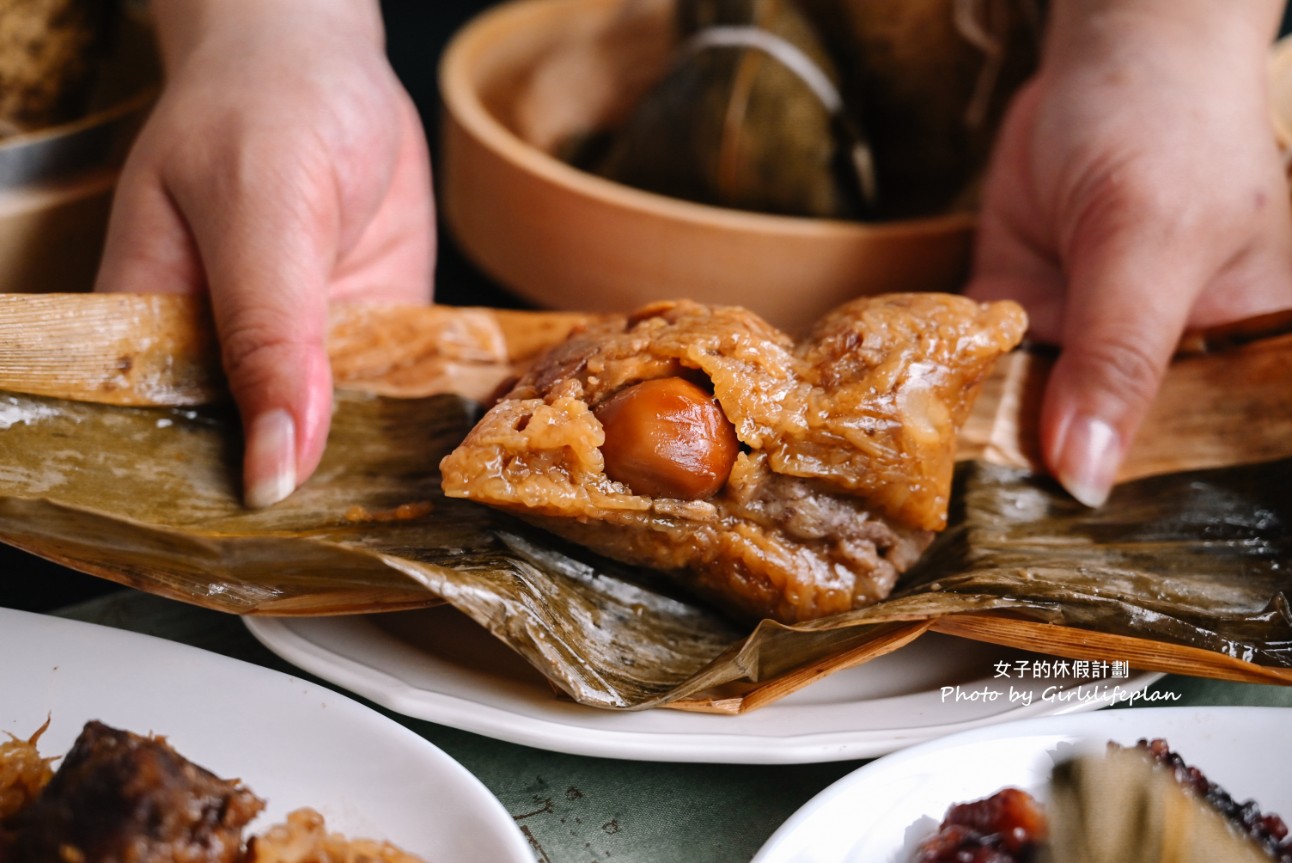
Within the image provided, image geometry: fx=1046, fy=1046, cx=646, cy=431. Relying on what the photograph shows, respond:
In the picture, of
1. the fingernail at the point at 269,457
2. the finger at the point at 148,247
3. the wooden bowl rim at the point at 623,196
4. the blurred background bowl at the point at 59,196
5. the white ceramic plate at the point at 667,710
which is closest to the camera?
the white ceramic plate at the point at 667,710

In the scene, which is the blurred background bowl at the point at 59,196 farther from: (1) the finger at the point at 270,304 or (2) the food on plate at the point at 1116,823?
(2) the food on plate at the point at 1116,823

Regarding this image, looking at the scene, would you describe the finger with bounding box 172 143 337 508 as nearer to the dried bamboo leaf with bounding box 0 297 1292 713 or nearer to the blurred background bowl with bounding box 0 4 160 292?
the dried bamboo leaf with bounding box 0 297 1292 713

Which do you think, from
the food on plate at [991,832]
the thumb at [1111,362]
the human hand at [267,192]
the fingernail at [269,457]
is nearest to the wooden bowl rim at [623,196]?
the human hand at [267,192]

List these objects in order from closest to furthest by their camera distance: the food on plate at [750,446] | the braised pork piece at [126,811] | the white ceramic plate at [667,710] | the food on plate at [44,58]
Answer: the braised pork piece at [126,811], the white ceramic plate at [667,710], the food on plate at [750,446], the food on plate at [44,58]

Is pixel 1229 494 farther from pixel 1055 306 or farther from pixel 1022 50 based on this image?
pixel 1022 50

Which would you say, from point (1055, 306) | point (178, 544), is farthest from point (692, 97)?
point (178, 544)

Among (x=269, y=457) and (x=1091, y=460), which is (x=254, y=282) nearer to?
(x=269, y=457)

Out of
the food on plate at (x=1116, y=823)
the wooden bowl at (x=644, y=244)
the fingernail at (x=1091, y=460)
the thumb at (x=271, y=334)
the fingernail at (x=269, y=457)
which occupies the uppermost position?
the thumb at (x=271, y=334)

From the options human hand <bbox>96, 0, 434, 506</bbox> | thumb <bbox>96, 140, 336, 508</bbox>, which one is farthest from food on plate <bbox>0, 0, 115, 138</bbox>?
thumb <bbox>96, 140, 336, 508</bbox>
